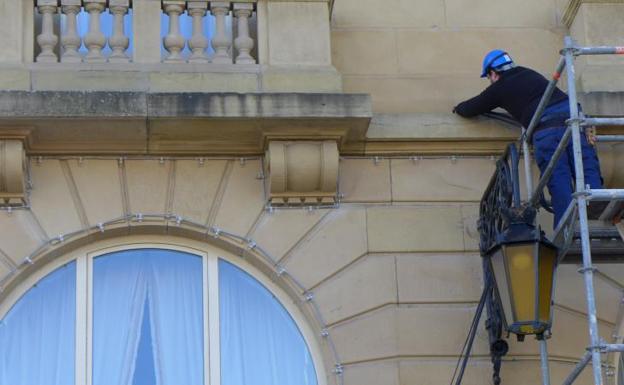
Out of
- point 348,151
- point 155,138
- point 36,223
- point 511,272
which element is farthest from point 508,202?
point 36,223

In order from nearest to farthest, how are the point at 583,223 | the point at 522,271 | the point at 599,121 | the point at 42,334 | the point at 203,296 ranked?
the point at 583,223 → the point at 599,121 → the point at 522,271 → the point at 42,334 → the point at 203,296

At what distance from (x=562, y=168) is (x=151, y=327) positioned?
316cm

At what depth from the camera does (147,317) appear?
12344mm

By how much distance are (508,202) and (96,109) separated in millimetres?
3023

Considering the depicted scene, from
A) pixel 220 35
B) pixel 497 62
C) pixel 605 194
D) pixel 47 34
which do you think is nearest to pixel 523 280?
pixel 605 194

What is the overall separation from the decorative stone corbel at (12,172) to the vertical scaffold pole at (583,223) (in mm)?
3992

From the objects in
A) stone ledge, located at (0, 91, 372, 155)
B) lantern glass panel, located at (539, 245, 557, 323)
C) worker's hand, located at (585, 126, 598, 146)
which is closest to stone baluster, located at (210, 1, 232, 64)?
stone ledge, located at (0, 91, 372, 155)

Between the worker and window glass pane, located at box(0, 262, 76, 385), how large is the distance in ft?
10.8

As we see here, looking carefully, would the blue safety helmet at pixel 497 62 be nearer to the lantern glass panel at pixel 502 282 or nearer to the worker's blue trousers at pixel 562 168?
the worker's blue trousers at pixel 562 168

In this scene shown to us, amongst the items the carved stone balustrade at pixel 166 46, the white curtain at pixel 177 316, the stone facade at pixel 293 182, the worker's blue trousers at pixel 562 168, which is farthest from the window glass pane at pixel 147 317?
the worker's blue trousers at pixel 562 168

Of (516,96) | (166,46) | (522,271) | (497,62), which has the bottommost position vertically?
(522,271)

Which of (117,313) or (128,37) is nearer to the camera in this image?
(117,313)

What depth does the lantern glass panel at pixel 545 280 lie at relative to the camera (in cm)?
1138

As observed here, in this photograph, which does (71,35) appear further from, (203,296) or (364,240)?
(364,240)
